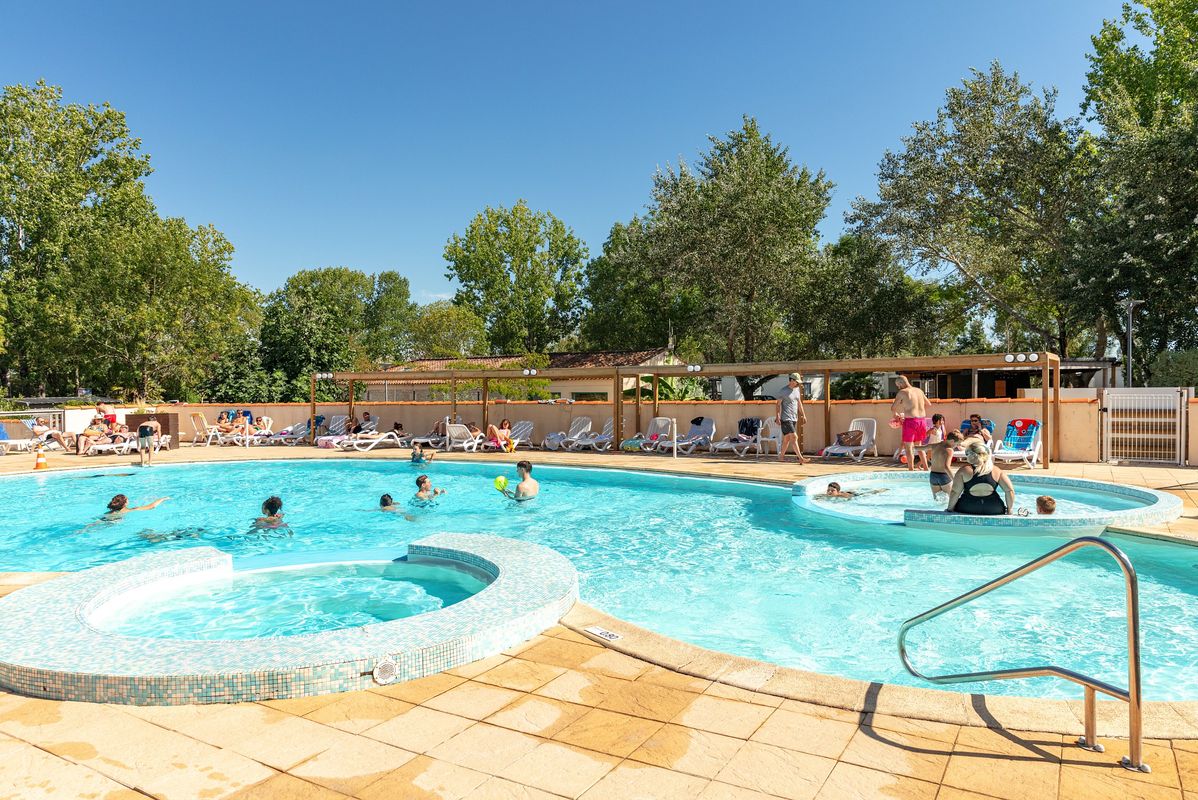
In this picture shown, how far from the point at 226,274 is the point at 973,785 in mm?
39343

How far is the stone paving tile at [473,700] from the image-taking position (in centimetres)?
305

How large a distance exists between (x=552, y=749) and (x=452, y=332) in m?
46.5

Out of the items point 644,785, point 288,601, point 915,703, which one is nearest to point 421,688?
point 644,785

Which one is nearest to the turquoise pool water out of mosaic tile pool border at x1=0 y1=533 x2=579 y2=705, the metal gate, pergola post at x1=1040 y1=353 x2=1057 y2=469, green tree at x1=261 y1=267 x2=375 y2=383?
mosaic tile pool border at x1=0 y1=533 x2=579 y2=705

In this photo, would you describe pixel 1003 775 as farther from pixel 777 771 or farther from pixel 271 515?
pixel 271 515

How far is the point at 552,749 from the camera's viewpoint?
2688mm

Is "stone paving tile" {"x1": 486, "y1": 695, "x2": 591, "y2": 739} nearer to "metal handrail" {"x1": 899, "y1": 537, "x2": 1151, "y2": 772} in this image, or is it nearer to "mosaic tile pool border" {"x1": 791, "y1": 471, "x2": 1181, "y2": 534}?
"metal handrail" {"x1": 899, "y1": 537, "x2": 1151, "y2": 772}

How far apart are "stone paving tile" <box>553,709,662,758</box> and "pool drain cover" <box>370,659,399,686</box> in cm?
104

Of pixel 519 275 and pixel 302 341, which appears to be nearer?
pixel 302 341

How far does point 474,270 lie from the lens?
49219 millimetres

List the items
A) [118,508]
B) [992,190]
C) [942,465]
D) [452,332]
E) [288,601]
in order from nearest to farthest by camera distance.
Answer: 1. [288,601]
2. [942,465]
3. [118,508]
4. [992,190]
5. [452,332]

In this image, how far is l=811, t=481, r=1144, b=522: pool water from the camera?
8883mm

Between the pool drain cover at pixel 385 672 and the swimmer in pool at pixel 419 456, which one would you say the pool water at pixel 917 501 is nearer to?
the pool drain cover at pixel 385 672

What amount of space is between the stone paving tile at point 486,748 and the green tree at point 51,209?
115 ft
